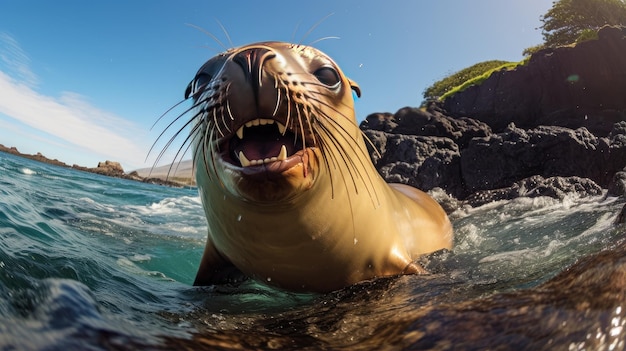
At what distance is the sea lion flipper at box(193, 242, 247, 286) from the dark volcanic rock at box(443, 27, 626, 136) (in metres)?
13.4

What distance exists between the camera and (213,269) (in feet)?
10.2

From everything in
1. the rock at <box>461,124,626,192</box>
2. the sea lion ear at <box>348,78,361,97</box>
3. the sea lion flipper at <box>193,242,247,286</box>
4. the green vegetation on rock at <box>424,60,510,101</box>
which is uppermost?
the green vegetation on rock at <box>424,60,510,101</box>

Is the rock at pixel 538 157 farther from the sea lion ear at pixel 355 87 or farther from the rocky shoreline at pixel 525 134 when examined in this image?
the sea lion ear at pixel 355 87

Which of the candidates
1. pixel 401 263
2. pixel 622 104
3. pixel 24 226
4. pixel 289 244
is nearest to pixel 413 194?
pixel 401 263

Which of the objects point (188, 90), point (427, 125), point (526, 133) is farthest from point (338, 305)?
point (427, 125)

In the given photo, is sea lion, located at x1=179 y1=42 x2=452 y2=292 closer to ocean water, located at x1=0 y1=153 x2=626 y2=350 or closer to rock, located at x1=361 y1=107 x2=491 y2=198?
ocean water, located at x1=0 y1=153 x2=626 y2=350

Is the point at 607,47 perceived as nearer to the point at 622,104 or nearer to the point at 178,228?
the point at 622,104

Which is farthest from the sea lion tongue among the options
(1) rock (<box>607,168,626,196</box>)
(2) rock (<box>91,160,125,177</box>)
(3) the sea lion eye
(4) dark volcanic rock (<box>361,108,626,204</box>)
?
(2) rock (<box>91,160,125,177</box>)

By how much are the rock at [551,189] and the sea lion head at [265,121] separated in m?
6.27

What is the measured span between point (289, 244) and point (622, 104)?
1571 centimetres

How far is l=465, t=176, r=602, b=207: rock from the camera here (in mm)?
7602

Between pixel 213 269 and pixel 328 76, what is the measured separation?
1.48 m

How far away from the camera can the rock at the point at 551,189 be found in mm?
7602

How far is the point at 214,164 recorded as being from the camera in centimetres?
218
